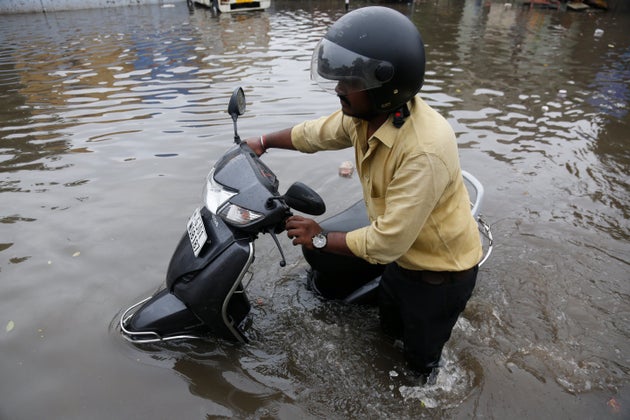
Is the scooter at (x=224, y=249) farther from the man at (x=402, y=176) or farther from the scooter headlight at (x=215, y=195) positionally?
the man at (x=402, y=176)

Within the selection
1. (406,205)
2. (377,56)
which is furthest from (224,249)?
(377,56)

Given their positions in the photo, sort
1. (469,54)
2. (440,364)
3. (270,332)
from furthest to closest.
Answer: (469,54) < (270,332) < (440,364)

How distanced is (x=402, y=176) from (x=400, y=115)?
0.27 metres

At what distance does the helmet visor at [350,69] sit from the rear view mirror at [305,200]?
462 millimetres

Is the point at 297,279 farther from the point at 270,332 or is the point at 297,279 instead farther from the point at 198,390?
the point at 198,390

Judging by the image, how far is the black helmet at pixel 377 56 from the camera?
5.66 feet

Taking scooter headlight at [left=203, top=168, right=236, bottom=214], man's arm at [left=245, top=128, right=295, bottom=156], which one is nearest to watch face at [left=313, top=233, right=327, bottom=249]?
scooter headlight at [left=203, top=168, right=236, bottom=214]

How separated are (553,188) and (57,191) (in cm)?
528

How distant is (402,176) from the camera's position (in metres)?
1.76

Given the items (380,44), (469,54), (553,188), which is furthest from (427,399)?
(469,54)

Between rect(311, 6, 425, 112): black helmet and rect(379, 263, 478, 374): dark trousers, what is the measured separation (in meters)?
0.88

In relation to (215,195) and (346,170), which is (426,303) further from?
(346,170)

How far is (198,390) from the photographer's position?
2.39 meters

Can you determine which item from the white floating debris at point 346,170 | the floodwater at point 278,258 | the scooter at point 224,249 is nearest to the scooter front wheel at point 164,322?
the scooter at point 224,249
